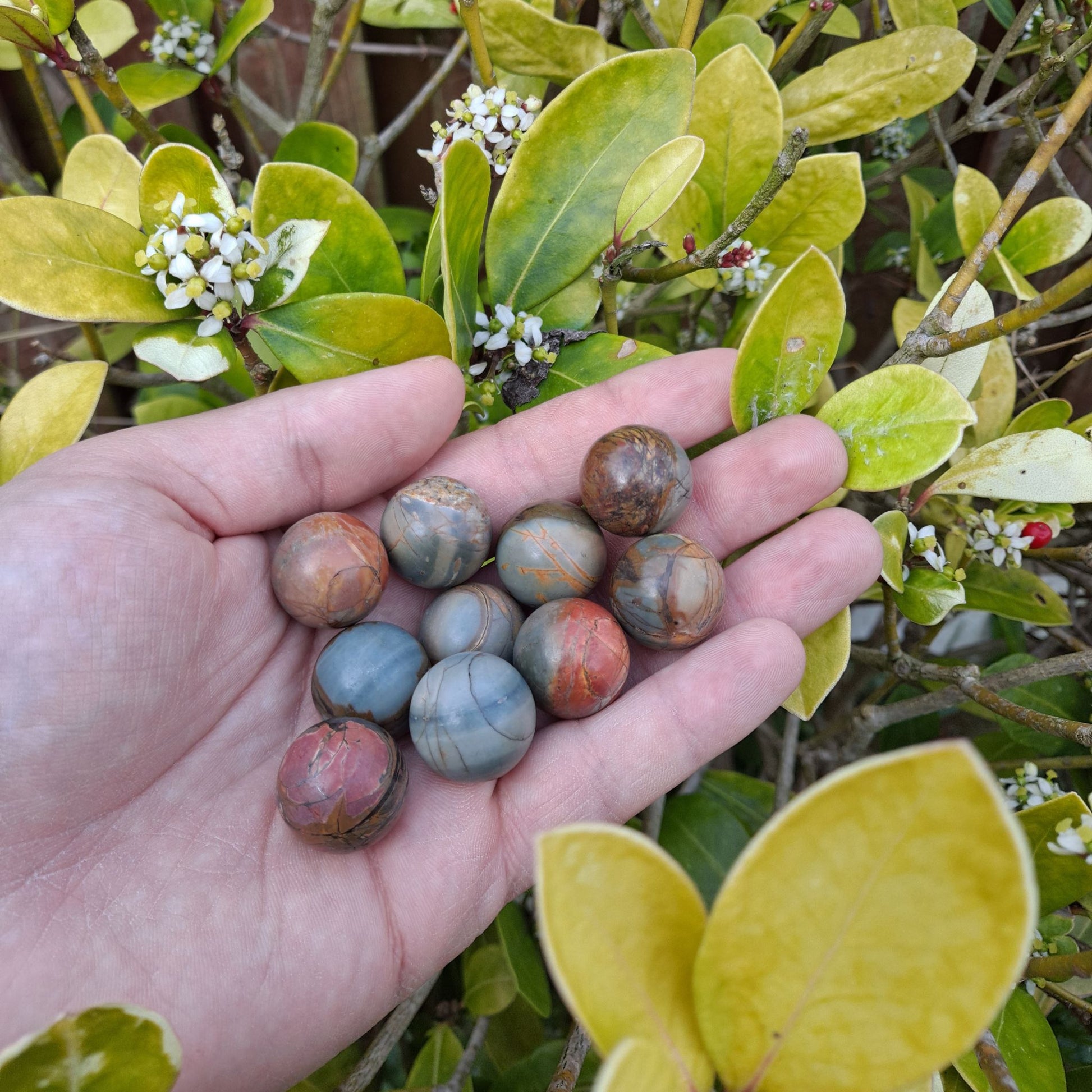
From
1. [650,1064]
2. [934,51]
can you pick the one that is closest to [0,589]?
[650,1064]

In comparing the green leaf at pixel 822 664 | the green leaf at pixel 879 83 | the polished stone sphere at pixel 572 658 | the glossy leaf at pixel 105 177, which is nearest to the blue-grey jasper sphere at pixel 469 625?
the polished stone sphere at pixel 572 658

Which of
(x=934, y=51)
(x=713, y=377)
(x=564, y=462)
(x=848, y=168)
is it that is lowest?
(x=564, y=462)

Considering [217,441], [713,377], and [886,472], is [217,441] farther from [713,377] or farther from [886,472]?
[886,472]

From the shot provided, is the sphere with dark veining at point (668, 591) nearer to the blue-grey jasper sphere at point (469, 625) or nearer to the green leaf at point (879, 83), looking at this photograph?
the blue-grey jasper sphere at point (469, 625)

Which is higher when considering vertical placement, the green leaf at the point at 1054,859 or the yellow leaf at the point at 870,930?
the yellow leaf at the point at 870,930

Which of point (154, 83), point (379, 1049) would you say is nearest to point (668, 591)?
point (379, 1049)
